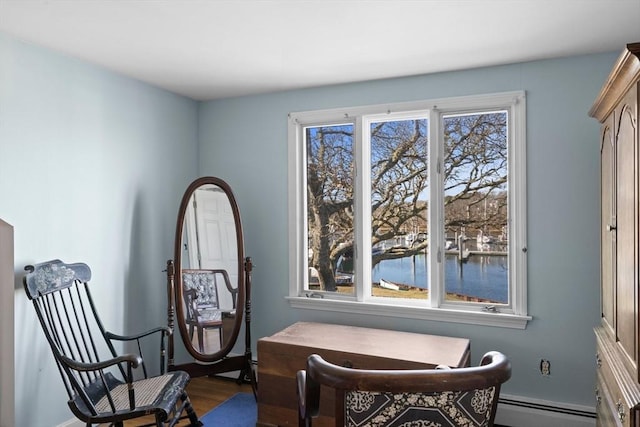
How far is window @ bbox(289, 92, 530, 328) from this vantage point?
303 cm

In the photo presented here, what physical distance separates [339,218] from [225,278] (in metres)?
1.03

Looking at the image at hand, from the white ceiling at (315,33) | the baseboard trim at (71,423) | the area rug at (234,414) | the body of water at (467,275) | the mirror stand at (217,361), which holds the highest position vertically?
the white ceiling at (315,33)

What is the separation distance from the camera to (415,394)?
140 cm

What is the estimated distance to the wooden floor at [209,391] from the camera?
3254 mm

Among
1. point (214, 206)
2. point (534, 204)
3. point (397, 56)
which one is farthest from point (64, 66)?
point (534, 204)

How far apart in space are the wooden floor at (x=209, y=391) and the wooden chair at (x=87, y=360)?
322mm

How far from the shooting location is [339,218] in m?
3.55

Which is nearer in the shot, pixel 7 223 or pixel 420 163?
pixel 7 223

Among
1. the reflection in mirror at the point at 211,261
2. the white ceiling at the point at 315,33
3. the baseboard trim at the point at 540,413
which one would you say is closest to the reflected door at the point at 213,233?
the reflection in mirror at the point at 211,261

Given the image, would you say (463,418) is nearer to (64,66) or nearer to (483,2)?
(483,2)

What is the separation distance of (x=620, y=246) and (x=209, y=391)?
3038 mm

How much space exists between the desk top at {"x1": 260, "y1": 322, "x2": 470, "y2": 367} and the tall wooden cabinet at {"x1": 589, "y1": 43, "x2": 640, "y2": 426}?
0.76 m

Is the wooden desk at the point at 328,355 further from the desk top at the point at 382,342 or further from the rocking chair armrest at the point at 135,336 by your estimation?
the rocking chair armrest at the point at 135,336

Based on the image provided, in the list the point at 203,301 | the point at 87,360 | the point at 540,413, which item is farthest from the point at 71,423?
the point at 540,413
